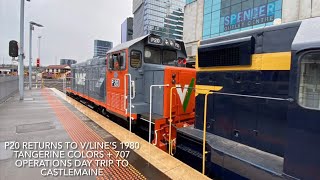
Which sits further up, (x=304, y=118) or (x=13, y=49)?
(x=13, y=49)

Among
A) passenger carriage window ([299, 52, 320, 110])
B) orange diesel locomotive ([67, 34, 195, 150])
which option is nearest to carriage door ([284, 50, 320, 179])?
passenger carriage window ([299, 52, 320, 110])

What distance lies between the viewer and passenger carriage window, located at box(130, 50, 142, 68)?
A: 640cm

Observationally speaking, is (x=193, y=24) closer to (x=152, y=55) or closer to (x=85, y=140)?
(x=152, y=55)

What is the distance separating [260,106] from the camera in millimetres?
3344

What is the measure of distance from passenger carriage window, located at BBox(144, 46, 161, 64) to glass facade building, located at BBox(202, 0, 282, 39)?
19949mm

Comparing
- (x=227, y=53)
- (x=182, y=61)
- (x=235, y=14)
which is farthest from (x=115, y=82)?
(x=235, y=14)

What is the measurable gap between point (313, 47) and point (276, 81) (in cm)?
93

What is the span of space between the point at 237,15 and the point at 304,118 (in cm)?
3015

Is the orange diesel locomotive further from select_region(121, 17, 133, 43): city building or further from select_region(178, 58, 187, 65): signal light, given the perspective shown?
select_region(121, 17, 133, 43): city building

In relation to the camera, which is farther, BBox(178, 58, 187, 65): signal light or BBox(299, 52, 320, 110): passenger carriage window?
BBox(178, 58, 187, 65): signal light

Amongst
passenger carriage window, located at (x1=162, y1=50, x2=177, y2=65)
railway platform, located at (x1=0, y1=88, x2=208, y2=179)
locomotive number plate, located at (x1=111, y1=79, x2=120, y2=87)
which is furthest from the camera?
passenger carriage window, located at (x1=162, y1=50, x2=177, y2=65)

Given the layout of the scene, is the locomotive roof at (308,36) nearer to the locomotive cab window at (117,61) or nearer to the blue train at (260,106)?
→ the blue train at (260,106)

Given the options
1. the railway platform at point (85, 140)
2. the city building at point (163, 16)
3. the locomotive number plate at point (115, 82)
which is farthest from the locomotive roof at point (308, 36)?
the city building at point (163, 16)

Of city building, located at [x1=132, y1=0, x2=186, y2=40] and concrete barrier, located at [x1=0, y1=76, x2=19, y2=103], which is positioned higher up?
city building, located at [x1=132, y1=0, x2=186, y2=40]
